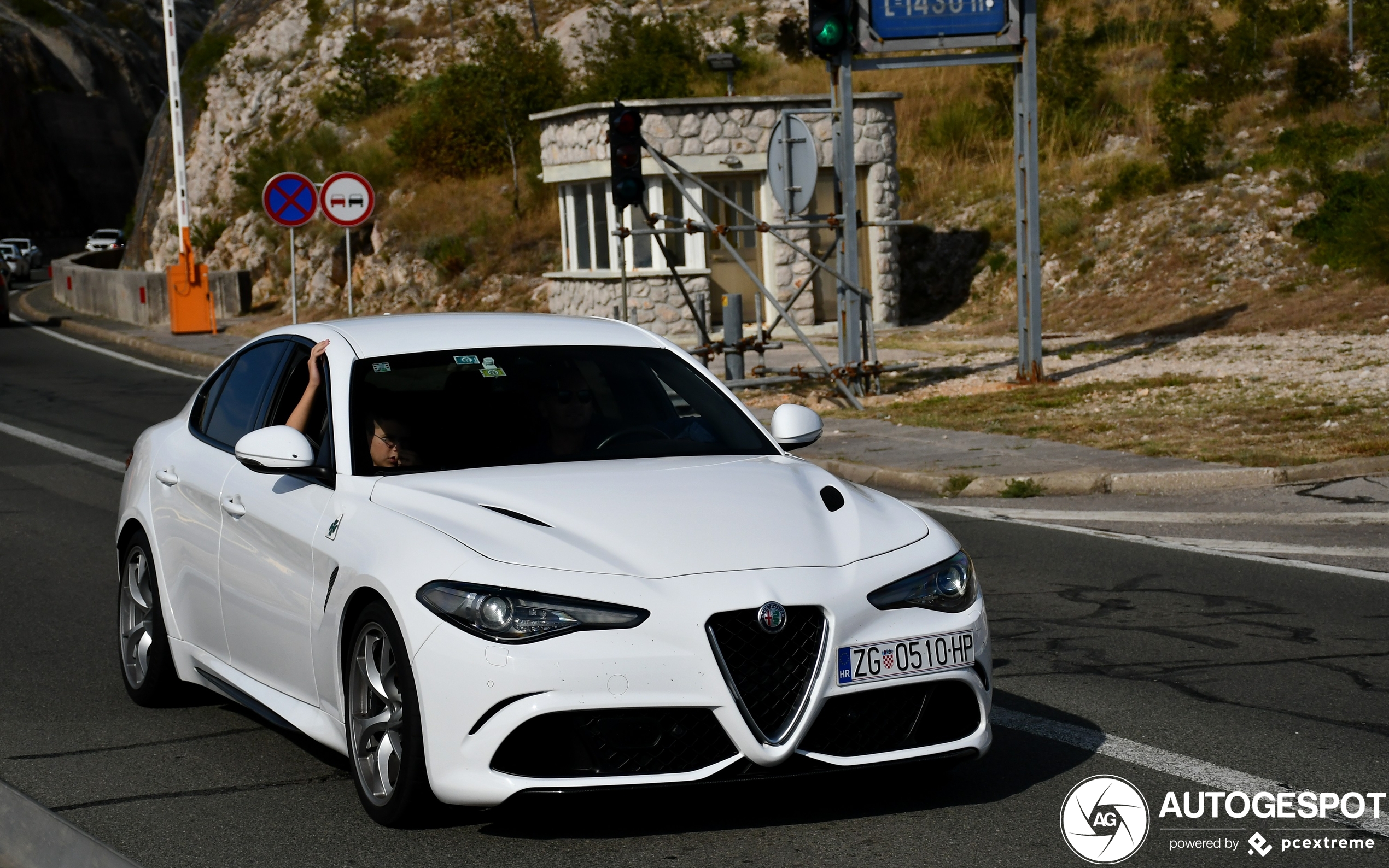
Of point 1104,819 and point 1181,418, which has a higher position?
point 1104,819

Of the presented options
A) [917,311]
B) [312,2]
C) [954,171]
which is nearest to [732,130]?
[917,311]

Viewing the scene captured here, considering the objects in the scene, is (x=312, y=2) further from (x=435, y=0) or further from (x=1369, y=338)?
(x=1369, y=338)

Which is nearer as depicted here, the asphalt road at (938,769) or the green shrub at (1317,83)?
the asphalt road at (938,769)

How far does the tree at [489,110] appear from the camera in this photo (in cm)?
3725

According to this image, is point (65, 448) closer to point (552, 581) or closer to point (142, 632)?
point (142, 632)

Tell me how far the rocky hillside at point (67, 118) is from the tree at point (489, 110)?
68.7 metres

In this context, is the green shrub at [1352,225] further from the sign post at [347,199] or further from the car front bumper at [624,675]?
the car front bumper at [624,675]

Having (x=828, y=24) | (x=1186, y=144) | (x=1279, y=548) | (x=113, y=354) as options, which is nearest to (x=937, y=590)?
(x=1279, y=548)

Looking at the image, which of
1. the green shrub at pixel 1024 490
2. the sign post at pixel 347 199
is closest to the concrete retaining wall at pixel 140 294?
the sign post at pixel 347 199

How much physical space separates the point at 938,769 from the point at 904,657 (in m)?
0.55

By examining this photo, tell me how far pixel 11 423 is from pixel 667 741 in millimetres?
16280

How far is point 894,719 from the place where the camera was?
4.67 meters

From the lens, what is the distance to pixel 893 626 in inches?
180

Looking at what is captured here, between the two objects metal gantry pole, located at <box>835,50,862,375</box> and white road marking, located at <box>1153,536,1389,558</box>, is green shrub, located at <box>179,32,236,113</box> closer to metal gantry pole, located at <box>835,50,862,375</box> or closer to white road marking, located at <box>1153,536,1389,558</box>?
metal gantry pole, located at <box>835,50,862,375</box>
